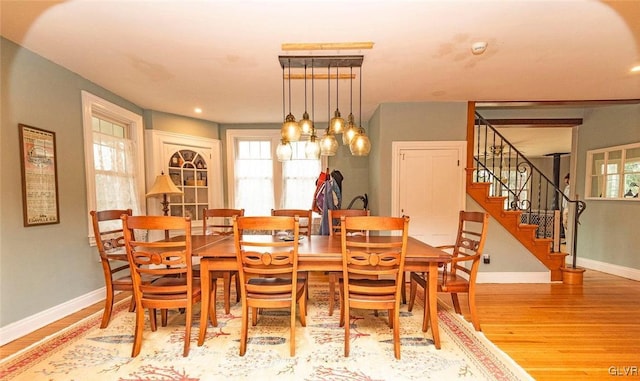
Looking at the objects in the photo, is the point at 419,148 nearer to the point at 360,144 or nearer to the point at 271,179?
the point at 360,144

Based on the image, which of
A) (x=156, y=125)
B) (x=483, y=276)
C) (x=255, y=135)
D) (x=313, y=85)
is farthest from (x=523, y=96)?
(x=156, y=125)

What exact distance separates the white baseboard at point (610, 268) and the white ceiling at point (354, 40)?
248 centimetres

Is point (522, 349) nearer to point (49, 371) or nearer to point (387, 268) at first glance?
point (387, 268)

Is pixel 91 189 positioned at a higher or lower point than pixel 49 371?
higher

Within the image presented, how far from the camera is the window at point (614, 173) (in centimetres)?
379

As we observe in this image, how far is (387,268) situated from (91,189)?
326cm

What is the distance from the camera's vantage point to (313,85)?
3.12 m

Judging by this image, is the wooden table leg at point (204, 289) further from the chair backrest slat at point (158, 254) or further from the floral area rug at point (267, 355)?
the floral area rug at point (267, 355)

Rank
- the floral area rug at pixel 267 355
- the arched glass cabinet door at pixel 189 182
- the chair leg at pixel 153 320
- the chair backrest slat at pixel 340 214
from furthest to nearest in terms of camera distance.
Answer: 1. the arched glass cabinet door at pixel 189 182
2. the chair backrest slat at pixel 340 214
3. the chair leg at pixel 153 320
4. the floral area rug at pixel 267 355

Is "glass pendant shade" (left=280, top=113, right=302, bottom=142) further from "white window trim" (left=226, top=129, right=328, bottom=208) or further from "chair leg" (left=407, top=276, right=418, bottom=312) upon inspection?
"white window trim" (left=226, top=129, right=328, bottom=208)

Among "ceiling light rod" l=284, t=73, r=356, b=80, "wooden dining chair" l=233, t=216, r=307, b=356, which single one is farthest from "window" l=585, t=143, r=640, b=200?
"wooden dining chair" l=233, t=216, r=307, b=356

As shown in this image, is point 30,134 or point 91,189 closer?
point 30,134

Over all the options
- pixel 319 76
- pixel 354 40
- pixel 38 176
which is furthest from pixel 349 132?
pixel 38 176

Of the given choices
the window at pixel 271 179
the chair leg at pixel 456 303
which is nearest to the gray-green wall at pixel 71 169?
the window at pixel 271 179
